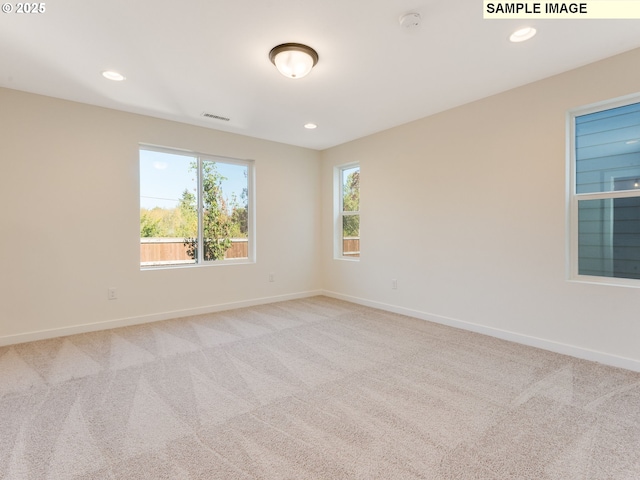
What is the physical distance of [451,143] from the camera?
356 centimetres

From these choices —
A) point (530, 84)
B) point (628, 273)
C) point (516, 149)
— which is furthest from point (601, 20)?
point (628, 273)

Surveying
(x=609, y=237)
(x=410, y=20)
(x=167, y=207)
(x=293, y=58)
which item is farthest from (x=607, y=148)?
(x=167, y=207)

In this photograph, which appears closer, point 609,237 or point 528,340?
point 609,237

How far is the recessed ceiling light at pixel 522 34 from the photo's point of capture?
2162 mm

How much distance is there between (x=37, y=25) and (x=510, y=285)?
4.44 meters

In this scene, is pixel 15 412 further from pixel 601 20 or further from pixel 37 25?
pixel 601 20

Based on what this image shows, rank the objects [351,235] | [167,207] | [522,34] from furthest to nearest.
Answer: [351,235] → [167,207] → [522,34]

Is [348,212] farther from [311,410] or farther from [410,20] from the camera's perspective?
[311,410]

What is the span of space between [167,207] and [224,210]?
2.53ft

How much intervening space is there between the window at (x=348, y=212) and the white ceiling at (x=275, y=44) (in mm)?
1553

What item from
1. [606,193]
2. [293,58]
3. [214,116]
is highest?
[214,116]

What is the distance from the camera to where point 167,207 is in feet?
13.3

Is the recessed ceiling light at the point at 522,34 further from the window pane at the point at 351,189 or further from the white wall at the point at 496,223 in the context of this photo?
the window pane at the point at 351,189

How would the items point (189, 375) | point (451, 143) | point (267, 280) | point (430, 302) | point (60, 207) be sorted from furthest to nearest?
point (267, 280) → point (430, 302) → point (451, 143) → point (60, 207) → point (189, 375)
